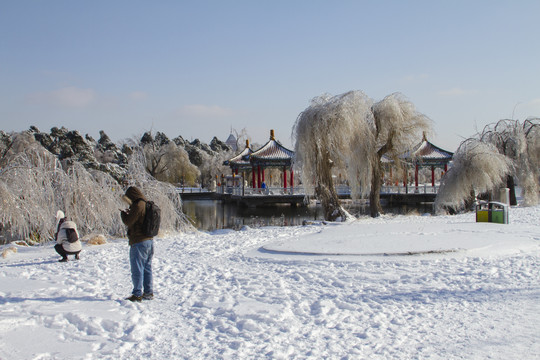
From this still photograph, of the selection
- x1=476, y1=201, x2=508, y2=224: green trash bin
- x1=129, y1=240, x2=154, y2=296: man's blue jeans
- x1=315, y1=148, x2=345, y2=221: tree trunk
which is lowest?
x1=129, y1=240, x2=154, y2=296: man's blue jeans

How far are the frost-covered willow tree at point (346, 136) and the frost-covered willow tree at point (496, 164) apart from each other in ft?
9.99

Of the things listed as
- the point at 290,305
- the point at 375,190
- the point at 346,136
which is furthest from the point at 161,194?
the point at 375,190

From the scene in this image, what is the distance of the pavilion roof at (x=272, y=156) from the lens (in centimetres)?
3466

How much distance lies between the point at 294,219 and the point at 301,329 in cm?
2171

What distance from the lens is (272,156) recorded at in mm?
34781

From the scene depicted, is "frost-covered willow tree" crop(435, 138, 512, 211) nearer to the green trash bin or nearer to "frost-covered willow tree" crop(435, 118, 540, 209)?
"frost-covered willow tree" crop(435, 118, 540, 209)

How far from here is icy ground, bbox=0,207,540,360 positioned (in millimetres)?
4008

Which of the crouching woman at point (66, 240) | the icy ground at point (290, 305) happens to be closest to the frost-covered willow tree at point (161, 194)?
the icy ground at point (290, 305)

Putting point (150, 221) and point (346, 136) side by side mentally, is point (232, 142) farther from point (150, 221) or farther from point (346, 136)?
point (150, 221)

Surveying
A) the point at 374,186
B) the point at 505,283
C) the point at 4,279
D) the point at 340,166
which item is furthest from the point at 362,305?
the point at 374,186

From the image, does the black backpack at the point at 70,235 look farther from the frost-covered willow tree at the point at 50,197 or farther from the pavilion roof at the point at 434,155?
the pavilion roof at the point at 434,155

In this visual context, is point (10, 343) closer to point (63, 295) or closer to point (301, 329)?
point (63, 295)

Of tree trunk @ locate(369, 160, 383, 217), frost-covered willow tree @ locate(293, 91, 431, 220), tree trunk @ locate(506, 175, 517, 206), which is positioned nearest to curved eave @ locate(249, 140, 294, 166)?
tree trunk @ locate(369, 160, 383, 217)

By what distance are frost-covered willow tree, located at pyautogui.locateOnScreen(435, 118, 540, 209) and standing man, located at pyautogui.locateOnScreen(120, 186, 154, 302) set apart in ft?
59.6
